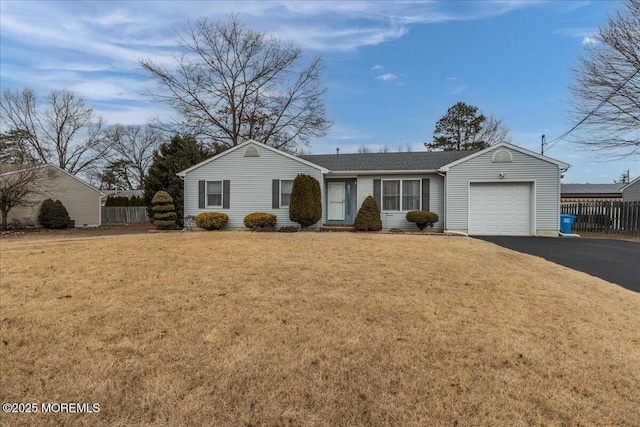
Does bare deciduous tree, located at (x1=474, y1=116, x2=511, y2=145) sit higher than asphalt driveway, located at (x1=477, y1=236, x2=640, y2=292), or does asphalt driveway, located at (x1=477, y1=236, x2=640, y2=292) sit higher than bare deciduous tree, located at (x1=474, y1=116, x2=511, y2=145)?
bare deciduous tree, located at (x1=474, y1=116, x2=511, y2=145)

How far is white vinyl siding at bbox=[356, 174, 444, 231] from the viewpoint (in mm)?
14945

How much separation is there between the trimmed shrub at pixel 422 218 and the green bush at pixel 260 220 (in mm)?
6077

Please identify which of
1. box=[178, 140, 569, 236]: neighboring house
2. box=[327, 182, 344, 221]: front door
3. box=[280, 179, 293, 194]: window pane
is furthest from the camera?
box=[327, 182, 344, 221]: front door

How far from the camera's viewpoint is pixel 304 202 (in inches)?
553

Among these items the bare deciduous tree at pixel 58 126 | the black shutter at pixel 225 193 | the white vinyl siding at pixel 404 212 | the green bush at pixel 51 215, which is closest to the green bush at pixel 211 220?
the black shutter at pixel 225 193

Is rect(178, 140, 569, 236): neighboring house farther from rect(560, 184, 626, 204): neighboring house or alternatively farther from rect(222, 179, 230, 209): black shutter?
rect(560, 184, 626, 204): neighboring house

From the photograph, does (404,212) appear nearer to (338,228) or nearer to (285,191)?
(338,228)

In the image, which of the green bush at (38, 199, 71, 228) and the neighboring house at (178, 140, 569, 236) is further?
the green bush at (38, 199, 71, 228)

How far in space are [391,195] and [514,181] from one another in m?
5.11

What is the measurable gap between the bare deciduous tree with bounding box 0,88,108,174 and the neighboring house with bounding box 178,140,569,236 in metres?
25.4

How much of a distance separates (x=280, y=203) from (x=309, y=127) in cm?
1271

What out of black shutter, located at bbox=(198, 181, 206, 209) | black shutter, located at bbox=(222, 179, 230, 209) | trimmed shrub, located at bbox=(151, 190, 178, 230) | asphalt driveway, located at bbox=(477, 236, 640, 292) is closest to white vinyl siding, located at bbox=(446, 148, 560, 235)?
asphalt driveway, located at bbox=(477, 236, 640, 292)

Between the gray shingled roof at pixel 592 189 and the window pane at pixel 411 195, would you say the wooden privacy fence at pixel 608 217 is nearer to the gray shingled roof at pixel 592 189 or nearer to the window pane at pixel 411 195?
the window pane at pixel 411 195

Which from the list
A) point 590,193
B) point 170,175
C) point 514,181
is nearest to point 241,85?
point 170,175
